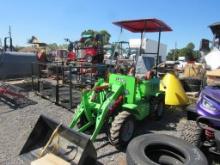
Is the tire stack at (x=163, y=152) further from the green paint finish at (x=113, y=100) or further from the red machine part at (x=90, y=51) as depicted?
the red machine part at (x=90, y=51)

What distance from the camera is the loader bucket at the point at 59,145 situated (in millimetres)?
3396

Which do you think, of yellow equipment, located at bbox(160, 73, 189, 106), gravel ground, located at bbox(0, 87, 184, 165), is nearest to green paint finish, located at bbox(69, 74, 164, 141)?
gravel ground, located at bbox(0, 87, 184, 165)

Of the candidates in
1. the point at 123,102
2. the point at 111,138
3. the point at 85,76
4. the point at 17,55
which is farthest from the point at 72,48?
the point at 111,138

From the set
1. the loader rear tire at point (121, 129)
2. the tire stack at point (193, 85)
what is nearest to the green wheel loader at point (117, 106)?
the loader rear tire at point (121, 129)

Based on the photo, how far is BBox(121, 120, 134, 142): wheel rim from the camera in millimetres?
4520

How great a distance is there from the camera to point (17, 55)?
37.2 feet

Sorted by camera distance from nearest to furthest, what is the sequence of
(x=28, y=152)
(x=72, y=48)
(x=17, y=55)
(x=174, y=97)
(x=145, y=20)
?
(x=28, y=152)
(x=145, y=20)
(x=174, y=97)
(x=17, y=55)
(x=72, y=48)

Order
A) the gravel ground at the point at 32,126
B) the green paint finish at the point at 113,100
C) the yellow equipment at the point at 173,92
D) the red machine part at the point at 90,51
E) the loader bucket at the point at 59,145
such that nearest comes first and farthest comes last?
the loader bucket at the point at 59,145
the gravel ground at the point at 32,126
the green paint finish at the point at 113,100
the yellow equipment at the point at 173,92
the red machine part at the point at 90,51

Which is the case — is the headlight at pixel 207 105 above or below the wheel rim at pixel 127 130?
above

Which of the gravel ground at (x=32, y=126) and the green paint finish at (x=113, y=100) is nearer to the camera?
the gravel ground at (x=32, y=126)

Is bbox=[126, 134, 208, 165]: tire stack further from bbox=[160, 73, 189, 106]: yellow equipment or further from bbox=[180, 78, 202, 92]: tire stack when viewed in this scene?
bbox=[180, 78, 202, 92]: tire stack

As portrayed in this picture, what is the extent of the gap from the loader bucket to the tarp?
3.81 m

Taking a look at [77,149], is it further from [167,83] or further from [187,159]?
[167,83]

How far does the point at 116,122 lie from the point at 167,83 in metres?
3.50
